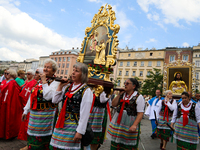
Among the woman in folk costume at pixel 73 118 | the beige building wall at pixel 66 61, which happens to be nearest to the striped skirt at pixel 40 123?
the woman in folk costume at pixel 73 118

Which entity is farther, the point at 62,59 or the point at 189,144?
the point at 62,59

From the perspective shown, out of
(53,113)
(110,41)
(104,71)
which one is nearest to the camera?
(53,113)

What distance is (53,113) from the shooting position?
319 centimetres

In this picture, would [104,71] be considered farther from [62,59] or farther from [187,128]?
[62,59]

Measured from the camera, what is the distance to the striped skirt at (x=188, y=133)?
4.30 m

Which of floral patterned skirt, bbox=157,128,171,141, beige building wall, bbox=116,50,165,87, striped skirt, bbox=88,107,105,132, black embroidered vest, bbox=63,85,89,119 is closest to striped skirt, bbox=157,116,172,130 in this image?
floral patterned skirt, bbox=157,128,171,141

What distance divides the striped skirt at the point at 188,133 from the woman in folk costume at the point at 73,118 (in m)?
3.34

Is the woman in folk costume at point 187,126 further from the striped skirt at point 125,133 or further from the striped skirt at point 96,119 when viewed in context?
the striped skirt at point 96,119

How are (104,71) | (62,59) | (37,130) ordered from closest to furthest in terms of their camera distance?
(37,130), (104,71), (62,59)

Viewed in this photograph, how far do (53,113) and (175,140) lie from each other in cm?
355

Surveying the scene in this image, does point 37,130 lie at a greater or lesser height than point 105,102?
lesser

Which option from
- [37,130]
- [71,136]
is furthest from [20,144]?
[71,136]

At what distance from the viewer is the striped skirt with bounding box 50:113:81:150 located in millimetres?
2270

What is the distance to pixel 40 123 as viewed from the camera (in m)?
2.96
